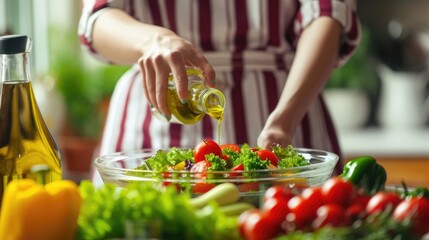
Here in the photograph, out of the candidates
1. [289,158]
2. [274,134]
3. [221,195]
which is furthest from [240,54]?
[221,195]

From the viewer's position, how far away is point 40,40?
4.25m

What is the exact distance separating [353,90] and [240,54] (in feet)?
6.85

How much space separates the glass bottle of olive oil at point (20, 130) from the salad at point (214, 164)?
131mm

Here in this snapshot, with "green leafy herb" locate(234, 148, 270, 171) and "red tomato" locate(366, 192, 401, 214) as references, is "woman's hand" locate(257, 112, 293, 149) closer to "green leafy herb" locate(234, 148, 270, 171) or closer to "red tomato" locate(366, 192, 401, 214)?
"green leafy herb" locate(234, 148, 270, 171)

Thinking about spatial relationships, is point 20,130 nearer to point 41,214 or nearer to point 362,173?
point 41,214

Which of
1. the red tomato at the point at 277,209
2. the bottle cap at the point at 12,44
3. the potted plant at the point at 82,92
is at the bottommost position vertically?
the potted plant at the point at 82,92

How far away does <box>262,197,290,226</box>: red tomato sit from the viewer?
3.02 feet

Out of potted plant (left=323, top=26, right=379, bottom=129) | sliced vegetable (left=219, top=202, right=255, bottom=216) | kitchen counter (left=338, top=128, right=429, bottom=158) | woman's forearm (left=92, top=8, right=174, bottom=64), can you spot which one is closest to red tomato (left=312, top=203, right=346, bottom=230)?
sliced vegetable (left=219, top=202, right=255, bottom=216)

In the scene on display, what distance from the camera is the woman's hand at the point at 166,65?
137cm

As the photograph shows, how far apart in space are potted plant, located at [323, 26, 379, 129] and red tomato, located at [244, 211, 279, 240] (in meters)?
2.97

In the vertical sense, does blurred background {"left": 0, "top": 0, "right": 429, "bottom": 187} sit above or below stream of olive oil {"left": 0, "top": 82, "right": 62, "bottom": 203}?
below

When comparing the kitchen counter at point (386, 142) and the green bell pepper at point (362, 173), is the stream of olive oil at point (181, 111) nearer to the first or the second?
the green bell pepper at point (362, 173)

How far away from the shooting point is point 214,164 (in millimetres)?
1210

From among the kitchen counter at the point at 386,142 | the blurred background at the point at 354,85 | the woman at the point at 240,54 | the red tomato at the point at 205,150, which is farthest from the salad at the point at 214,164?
the blurred background at the point at 354,85
